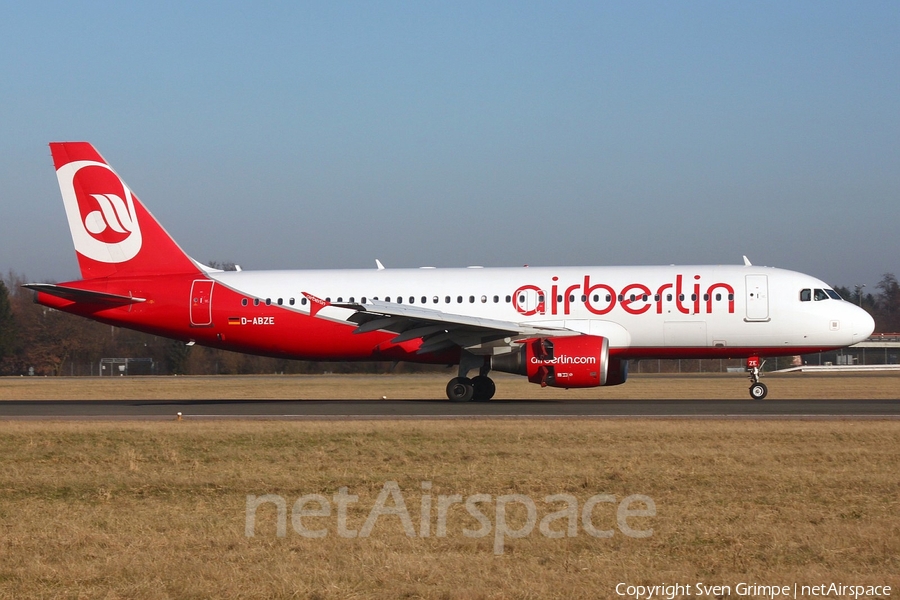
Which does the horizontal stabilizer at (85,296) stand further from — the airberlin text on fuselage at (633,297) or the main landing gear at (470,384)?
the airberlin text on fuselage at (633,297)

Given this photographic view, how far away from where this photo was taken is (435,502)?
10.2 m

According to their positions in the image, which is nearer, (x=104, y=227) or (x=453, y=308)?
(x=453, y=308)

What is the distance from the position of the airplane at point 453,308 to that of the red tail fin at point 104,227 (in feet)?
0.11

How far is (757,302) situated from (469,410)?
8681mm

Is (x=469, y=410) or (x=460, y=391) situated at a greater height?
(x=460, y=391)

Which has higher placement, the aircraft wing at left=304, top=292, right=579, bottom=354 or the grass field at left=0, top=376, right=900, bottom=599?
the aircraft wing at left=304, top=292, right=579, bottom=354

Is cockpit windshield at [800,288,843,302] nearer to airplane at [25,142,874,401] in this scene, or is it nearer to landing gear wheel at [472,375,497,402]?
airplane at [25,142,874,401]

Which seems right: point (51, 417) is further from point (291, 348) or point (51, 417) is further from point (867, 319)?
point (867, 319)

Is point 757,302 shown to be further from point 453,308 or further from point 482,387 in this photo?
point 453,308

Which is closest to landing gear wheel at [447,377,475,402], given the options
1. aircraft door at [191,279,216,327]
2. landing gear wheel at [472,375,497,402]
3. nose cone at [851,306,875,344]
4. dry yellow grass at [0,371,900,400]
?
landing gear wheel at [472,375,497,402]

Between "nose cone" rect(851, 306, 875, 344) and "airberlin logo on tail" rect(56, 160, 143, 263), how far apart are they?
20319 mm

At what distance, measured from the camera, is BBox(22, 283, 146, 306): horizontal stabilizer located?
92.4 feet

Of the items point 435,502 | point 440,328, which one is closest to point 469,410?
point 440,328

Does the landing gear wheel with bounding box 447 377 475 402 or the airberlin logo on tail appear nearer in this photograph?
the landing gear wheel with bounding box 447 377 475 402
